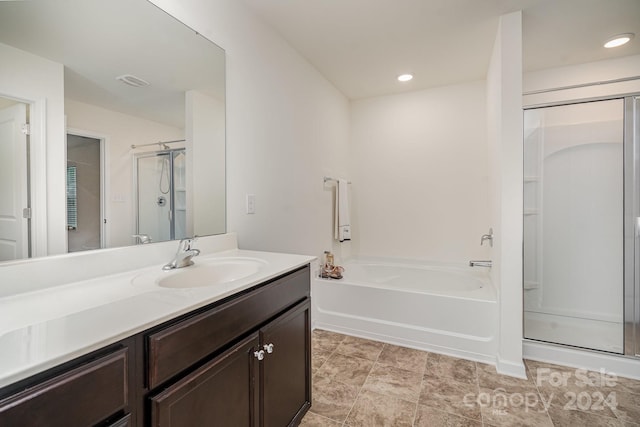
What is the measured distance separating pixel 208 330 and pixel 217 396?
0.72 ft

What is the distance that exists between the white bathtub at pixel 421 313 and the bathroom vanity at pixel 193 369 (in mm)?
1156

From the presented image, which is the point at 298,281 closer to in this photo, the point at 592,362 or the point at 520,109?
the point at 520,109

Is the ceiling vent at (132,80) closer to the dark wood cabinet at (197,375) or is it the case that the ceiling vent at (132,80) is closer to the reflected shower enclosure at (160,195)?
the reflected shower enclosure at (160,195)

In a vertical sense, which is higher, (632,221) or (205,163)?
(205,163)

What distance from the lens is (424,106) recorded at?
3246 millimetres

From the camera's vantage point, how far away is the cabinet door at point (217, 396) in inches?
29.6

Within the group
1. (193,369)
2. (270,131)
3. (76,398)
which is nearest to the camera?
(76,398)

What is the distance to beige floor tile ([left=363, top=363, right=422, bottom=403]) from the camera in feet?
5.72

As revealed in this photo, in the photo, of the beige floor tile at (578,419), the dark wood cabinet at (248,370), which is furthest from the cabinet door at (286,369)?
the beige floor tile at (578,419)

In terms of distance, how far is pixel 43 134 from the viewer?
0.98 m

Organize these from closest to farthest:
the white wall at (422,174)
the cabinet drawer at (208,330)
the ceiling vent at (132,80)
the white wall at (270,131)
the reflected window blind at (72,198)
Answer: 1. the cabinet drawer at (208,330)
2. the reflected window blind at (72,198)
3. the ceiling vent at (132,80)
4. the white wall at (270,131)
5. the white wall at (422,174)

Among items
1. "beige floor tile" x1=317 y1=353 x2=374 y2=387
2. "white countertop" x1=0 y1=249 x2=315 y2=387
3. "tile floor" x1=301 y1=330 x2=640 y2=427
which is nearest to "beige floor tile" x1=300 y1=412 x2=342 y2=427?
"tile floor" x1=301 y1=330 x2=640 y2=427

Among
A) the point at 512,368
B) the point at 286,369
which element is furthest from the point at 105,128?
the point at 512,368

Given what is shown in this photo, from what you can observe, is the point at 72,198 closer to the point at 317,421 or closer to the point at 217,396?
the point at 217,396
